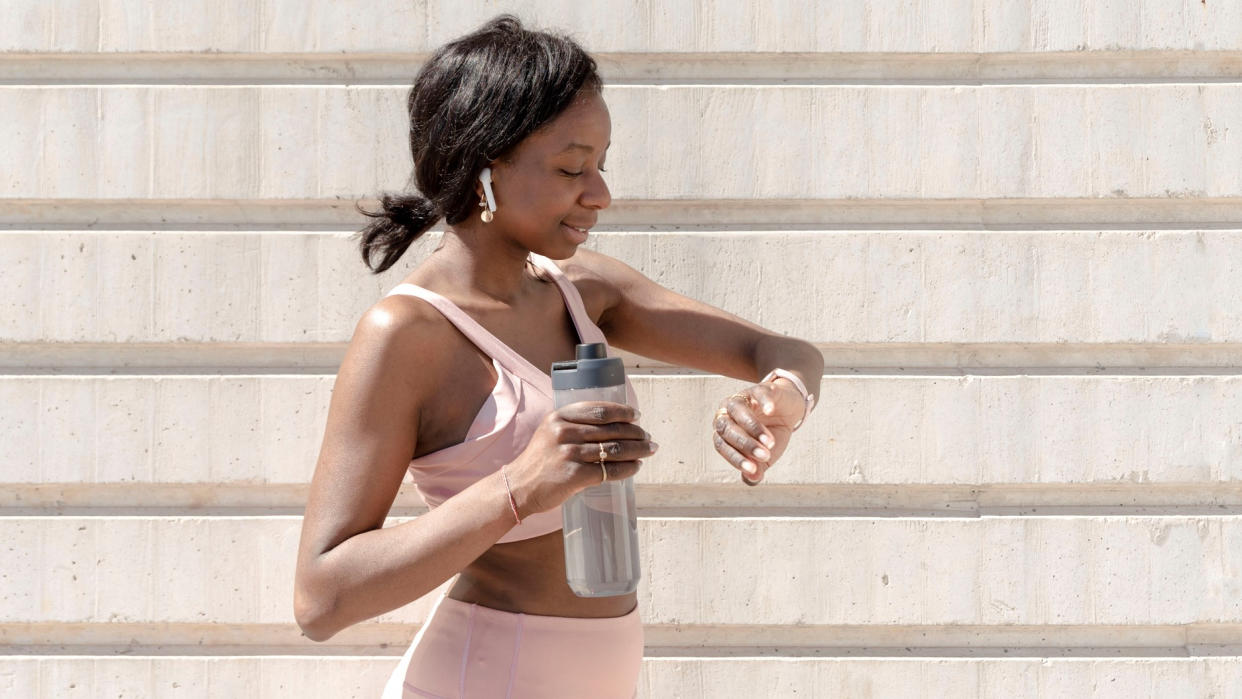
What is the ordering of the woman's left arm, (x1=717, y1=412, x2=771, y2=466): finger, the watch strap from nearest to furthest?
(x1=717, y1=412, x2=771, y2=466): finger, the watch strap, the woman's left arm

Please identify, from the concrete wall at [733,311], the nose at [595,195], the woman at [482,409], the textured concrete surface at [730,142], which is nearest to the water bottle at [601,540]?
the woman at [482,409]

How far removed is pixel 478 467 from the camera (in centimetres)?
180

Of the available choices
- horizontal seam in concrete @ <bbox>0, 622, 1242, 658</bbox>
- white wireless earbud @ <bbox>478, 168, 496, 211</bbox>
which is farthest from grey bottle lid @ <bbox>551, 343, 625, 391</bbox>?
horizontal seam in concrete @ <bbox>0, 622, 1242, 658</bbox>

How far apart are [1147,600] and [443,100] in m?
1.97

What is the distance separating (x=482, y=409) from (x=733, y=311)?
2.97 feet

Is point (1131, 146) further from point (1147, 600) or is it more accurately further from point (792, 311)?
point (1147, 600)

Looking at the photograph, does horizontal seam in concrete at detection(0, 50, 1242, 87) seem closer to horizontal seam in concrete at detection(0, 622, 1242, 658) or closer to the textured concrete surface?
the textured concrete surface

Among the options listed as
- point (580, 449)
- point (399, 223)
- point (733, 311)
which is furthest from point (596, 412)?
point (733, 311)

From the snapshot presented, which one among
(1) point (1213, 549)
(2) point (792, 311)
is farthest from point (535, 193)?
(1) point (1213, 549)

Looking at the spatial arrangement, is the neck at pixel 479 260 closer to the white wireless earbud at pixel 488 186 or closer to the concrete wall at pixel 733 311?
the white wireless earbud at pixel 488 186

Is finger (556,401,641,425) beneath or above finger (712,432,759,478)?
above

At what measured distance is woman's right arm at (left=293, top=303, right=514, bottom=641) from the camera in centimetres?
162

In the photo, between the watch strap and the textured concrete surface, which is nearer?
the watch strap

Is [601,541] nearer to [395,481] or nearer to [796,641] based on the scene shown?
[395,481]
